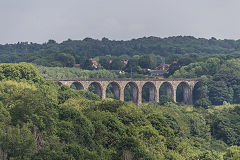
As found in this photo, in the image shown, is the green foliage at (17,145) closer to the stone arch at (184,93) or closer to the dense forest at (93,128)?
the dense forest at (93,128)

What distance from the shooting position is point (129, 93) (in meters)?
136

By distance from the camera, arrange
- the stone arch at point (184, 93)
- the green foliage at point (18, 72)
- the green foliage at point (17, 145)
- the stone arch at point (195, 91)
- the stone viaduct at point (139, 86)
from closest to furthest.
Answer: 1. the green foliage at point (17, 145)
2. the green foliage at point (18, 72)
3. the stone viaduct at point (139, 86)
4. the stone arch at point (195, 91)
5. the stone arch at point (184, 93)

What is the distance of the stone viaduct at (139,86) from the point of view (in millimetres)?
119812

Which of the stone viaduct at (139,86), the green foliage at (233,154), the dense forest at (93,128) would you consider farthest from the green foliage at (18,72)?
the green foliage at (233,154)

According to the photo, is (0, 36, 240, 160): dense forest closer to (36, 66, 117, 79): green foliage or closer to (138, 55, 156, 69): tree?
(36, 66, 117, 79): green foliage

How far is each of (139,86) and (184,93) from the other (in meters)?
12.6

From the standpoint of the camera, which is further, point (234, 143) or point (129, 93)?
point (129, 93)

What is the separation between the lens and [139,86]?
5012 inches

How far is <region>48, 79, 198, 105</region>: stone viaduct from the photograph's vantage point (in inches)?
4717

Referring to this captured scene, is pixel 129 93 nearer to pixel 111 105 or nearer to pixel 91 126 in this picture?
pixel 111 105

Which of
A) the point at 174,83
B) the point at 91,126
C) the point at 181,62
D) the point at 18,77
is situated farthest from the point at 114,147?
the point at 181,62

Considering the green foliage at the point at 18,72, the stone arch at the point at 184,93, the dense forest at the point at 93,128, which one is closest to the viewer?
the dense forest at the point at 93,128

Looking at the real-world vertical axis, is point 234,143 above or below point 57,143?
below

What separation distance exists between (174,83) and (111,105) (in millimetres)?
64688
